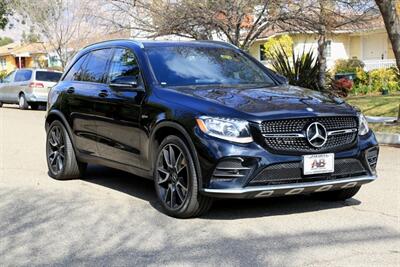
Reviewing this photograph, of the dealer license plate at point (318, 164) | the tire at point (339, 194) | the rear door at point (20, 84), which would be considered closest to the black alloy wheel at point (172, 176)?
the dealer license plate at point (318, 164)

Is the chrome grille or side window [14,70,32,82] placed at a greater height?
side window [14,70,32,82]

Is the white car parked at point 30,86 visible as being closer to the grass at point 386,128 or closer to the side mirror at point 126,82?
the grass at point 386,128

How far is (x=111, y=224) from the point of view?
19.6 feet

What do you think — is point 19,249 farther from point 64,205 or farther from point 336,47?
point 336,47

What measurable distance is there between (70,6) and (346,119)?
3191 centimetres

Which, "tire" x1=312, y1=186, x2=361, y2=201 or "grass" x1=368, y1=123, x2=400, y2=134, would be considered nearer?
"tire" x1=312, y1=186, x2=361, y2=201

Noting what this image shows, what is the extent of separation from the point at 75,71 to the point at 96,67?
2.47ft

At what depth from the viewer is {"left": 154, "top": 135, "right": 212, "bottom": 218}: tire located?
5.74 meters

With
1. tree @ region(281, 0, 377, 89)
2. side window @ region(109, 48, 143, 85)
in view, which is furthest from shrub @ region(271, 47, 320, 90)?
side window @ region(109, 48, 143, 85)

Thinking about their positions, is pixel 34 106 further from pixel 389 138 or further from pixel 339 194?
pixel 339 194

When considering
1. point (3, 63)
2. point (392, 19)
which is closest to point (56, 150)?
point (392, 19)

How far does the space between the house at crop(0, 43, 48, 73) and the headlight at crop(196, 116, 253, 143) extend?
5301cm

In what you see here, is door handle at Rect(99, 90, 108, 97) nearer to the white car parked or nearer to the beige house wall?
the white car parked

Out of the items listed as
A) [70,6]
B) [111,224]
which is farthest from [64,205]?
[70,6]
